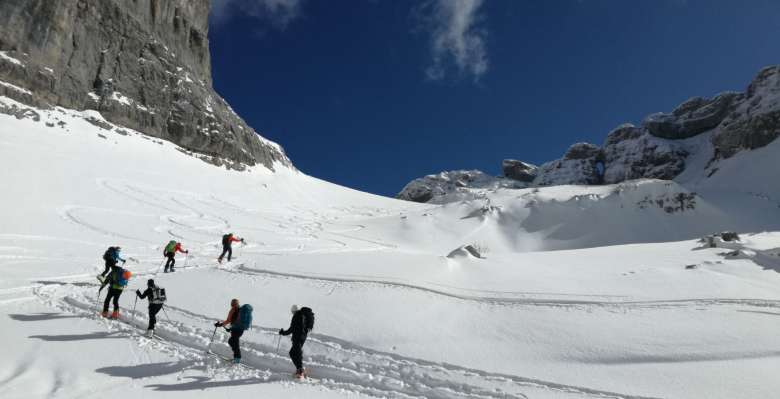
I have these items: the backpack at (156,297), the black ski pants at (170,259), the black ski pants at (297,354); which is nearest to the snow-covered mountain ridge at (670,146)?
the black ski pants at (170,259)

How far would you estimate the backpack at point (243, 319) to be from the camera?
337 inches

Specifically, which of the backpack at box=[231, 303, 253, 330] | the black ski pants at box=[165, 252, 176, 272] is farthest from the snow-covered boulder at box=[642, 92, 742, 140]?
the backpack at box=[231, 303, 253, 330]

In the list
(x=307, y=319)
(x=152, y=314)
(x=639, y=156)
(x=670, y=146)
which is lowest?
(x=152, y=314)

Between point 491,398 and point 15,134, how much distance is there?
5009 cm

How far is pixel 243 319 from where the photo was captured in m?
8.62

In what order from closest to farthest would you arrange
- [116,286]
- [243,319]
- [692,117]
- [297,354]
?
[297,354] < [243,319] < [116,286] < [692,117]

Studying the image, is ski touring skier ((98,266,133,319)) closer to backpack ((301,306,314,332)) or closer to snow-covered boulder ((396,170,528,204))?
backpack ((301,306,314,332))

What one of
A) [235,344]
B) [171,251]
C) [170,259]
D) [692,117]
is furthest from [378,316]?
[692,117]

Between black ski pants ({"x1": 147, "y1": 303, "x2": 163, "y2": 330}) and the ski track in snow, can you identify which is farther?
black ski pants ({"x1": 147, "y1": 303, "x2": 163, "y2": 330})

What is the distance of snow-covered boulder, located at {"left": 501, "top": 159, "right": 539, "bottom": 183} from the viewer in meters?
167

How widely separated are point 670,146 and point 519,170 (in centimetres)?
6449

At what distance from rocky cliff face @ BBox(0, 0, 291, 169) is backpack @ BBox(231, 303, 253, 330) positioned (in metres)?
56.0

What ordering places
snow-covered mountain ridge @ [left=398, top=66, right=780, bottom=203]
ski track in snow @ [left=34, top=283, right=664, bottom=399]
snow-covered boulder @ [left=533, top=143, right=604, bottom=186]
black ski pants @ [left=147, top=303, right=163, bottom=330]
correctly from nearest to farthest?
ski track in snow @ [left=34, top=283, right=664, bottom=399], black ski pants @ [left=147, top=303, right=163, bottom=330], snow-covered mountain ridge @ [left=398, top=66, right=780, bottom=203], snow-covered boulder @ [left=533, top=143, right=604, bottom=186]

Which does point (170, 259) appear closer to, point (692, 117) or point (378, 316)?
point (378, 316)
